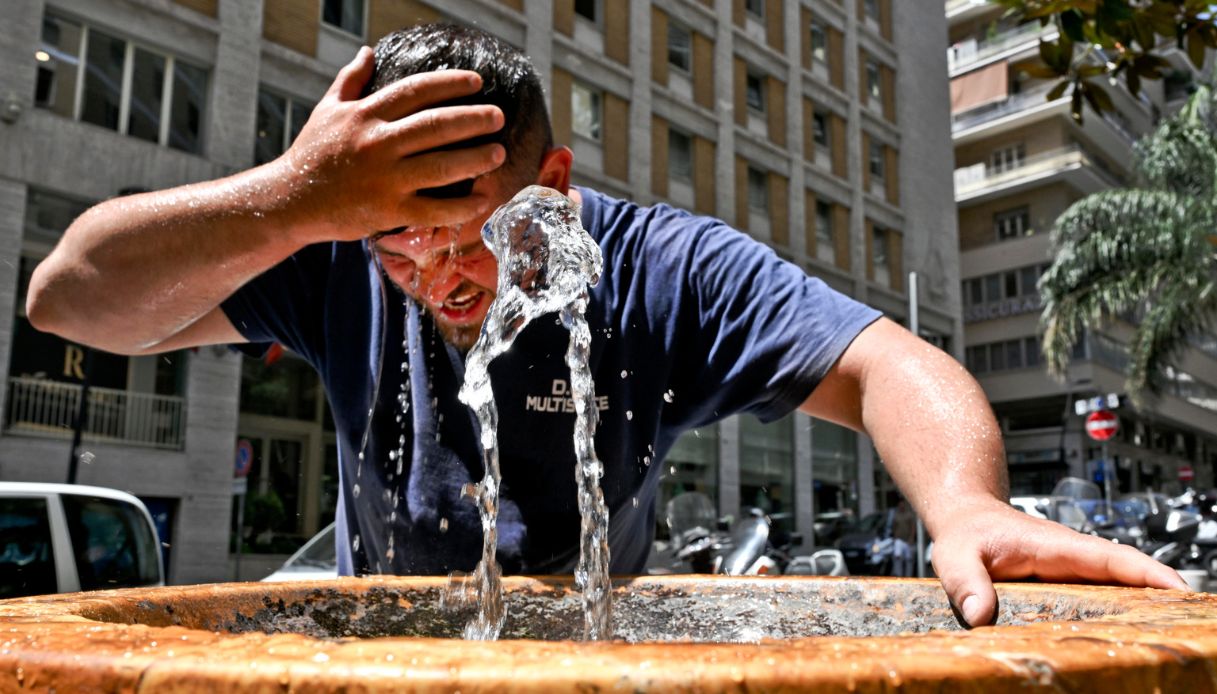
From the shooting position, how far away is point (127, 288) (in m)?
1.38

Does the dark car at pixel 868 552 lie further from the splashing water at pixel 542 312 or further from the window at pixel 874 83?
the window at pixel 874 83

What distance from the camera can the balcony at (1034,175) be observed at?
33.2 metres

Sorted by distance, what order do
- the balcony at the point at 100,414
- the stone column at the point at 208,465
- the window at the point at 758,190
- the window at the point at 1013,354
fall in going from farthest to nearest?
the window at the point at 1013,354 < the window at the point at 758,190 < the stone column at the point at 208,465 < the balcony at the point at 100,414

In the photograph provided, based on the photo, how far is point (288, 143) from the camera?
14375 millimetres

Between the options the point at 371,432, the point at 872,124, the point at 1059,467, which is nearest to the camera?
the point at 371,432

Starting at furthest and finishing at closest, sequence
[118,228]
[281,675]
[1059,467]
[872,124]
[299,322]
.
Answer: [1059,467] < [872,124] < [299,322] < [118,228] < [281,675]

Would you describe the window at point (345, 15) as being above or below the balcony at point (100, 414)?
above

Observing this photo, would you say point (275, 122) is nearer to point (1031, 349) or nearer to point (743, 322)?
point (743, 322)

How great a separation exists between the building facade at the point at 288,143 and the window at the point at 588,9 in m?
0.06

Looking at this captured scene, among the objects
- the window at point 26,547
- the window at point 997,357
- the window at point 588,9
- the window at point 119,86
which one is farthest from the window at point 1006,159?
the window at point 26,547

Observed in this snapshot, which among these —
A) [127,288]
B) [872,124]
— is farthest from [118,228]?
[872,124]

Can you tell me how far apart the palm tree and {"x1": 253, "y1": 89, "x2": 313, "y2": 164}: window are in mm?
13763

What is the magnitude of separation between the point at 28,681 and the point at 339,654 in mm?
145

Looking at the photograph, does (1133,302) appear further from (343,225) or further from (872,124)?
(343,225)
